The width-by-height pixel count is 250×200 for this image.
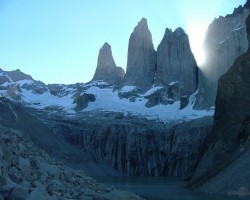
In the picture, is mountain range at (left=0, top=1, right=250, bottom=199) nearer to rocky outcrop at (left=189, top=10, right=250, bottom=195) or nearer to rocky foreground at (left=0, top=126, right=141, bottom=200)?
rocky outcrop at (left=189, top=10, right=250, bottom=195)

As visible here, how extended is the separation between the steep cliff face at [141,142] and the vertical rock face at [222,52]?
1063 inches

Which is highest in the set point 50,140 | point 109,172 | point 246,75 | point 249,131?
point 246,75

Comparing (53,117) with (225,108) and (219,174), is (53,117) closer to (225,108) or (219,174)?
(225,108)

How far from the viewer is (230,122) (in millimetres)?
88812

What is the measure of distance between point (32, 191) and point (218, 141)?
74396mm

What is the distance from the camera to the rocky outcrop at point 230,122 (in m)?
Result: 80.3

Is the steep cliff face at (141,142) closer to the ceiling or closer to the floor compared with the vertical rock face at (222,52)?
closer to the floor

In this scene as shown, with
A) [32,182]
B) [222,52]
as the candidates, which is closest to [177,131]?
[222,52]

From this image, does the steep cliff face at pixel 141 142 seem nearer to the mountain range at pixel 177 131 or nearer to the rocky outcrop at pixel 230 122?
the mountain range at pixel 177 131

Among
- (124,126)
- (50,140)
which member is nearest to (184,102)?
(124,126)

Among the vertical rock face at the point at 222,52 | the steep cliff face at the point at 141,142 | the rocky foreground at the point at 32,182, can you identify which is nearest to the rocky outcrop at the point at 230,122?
the rocky foreground at the point at 32,182

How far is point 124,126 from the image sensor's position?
16988 cm

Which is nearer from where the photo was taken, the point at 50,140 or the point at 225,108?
the point at 225,108

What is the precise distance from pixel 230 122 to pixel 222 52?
102 m
